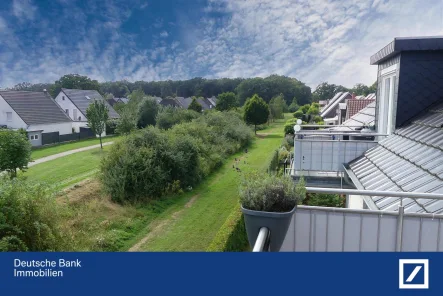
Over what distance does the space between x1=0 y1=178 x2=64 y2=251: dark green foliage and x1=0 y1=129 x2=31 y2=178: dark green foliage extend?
7.73 meters

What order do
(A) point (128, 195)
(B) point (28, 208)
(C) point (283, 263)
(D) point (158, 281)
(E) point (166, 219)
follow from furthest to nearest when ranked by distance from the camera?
(A) point (128, 195) → (E) point (166, 219) → (B) point (28, 208) → (D) point (158, 281) → (C) point (283, 263)

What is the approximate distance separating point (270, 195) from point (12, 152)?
14.2 m

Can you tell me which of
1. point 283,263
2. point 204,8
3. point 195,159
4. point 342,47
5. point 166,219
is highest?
point 204,8

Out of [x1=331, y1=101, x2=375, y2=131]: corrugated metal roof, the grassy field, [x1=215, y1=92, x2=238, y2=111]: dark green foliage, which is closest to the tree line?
[x1=215, y1=92, x2=238, y2=111]: dark green foliage

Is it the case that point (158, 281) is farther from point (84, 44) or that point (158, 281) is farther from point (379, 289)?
point (84, 44)

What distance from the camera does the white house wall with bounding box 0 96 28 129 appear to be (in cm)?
2879

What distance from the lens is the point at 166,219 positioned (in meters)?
11.7

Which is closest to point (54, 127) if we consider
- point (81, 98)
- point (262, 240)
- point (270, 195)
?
point (81, 98)

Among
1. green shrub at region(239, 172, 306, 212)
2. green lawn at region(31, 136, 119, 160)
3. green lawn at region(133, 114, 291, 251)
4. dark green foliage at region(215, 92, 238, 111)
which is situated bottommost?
green lawn at region(133, 114, 291, 251)

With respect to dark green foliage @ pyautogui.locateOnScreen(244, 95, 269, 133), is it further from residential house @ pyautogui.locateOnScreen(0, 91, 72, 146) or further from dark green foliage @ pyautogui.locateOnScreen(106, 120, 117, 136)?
residential house @ pyautogui.locateOnScreen(0, 91, 72, 146)

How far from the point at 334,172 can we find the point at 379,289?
4.60 m

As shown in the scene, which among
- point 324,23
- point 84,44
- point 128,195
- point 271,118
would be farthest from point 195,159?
point 271,118

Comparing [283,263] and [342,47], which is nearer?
[283,263]

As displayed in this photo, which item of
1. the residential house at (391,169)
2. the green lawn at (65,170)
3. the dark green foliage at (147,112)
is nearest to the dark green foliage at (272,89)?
the dark green foliage at (147,112)
